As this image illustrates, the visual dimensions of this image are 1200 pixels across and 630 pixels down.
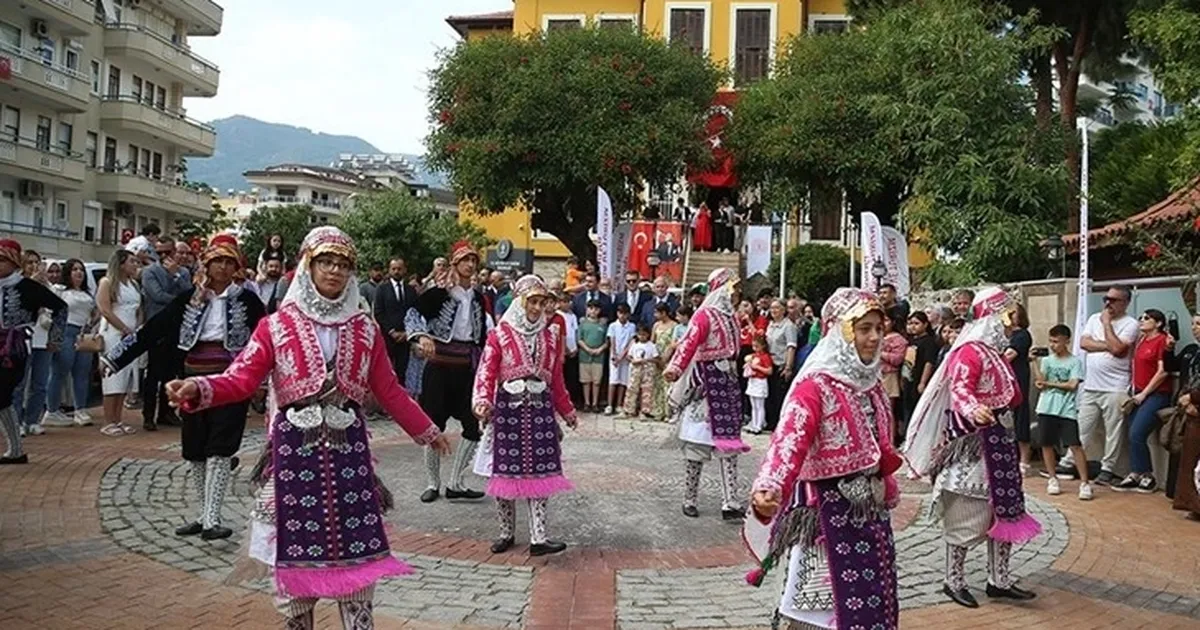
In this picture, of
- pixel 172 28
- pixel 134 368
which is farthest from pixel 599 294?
pixel 172 28

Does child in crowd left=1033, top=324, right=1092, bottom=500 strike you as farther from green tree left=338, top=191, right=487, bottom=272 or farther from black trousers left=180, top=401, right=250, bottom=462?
green tree left=338, top=191, right=487, bottom=272

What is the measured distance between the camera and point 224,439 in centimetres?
676

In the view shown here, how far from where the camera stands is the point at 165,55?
42375 millimetres

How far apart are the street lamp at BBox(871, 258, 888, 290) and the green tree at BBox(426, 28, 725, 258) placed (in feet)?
35.3

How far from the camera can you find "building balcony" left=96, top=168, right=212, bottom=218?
40.2 meters

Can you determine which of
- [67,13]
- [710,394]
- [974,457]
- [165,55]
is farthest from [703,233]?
[165,55]

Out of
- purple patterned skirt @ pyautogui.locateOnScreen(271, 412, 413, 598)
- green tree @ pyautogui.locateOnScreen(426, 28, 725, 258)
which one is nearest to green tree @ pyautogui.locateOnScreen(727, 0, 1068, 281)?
green tree @ pyautogui.locateOnScreen(426, 28, 725, 258)

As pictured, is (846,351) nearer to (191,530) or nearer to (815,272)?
(191,530)

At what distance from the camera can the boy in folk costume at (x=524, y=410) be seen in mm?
6684

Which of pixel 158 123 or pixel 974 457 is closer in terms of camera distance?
pixel 974 457

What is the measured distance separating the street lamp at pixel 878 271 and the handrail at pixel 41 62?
3006 cm

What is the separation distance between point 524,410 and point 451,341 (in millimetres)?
1548

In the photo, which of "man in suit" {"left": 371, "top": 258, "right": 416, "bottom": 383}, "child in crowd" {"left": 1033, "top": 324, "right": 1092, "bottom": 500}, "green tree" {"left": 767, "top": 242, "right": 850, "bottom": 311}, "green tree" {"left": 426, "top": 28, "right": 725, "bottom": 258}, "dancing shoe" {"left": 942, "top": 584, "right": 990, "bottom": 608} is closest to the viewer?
"dancing shoe" {"left": 942, "top": 584, "right": 990, "bottom": 608}

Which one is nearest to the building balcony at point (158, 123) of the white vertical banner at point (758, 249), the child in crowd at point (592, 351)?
the white vertical banner at point (758, 249)
